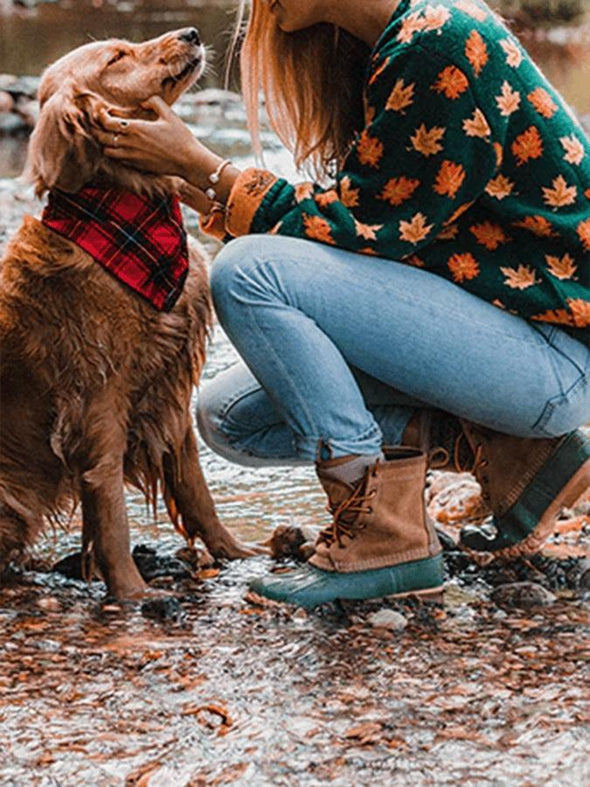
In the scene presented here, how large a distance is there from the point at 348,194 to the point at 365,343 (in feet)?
1.13

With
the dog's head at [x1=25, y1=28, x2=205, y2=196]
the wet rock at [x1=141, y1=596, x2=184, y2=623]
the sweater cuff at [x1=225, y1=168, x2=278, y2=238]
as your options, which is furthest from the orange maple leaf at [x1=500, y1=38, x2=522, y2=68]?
the wet rock at [x1=141, y1=596, x2=184, y2=623]

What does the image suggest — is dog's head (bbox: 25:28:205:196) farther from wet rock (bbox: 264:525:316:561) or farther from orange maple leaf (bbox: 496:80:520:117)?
wet rock (bbox: 264:525:316:561)

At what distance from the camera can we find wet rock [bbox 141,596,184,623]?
10.0 ft

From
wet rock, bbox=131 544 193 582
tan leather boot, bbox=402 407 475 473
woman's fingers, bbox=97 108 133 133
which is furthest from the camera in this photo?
wet rock, bbox=131 544 193 582

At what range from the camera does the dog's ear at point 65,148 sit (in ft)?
10.3

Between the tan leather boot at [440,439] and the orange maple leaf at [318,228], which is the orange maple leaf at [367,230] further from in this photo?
the tan leather boot at [440,439]

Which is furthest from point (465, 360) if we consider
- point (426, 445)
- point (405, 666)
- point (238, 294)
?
point (405, 666)

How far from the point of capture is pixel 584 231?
2936mm

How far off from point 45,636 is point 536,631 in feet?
3.56

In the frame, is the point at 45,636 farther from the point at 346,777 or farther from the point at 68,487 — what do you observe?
the point at 346,777

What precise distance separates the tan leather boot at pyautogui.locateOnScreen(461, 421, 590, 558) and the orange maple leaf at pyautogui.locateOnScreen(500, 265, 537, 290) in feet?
1.34

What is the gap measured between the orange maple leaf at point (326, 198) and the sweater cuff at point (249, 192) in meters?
0.13

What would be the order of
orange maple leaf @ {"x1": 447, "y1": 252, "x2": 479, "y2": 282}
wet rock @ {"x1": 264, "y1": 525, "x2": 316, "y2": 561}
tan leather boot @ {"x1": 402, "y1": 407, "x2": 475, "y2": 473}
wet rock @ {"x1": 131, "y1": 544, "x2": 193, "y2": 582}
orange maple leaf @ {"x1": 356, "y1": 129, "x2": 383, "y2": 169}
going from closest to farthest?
orange maple leaf @ {"x1": 356, "y1": 129, "x2": 383, "y2": 169} → orange maple leaf @ {"x1": 447, "y1": 252, "x2": 479, "y2": 282} → tan leather boot @ {"x1": 402, "y1": 407, "x2": 475, "y2": 473} → wet rock @ {"x1": 131, "y1": 544, "x2": 193, "y2": 582} → wet rock @ {"x1": 264, "y1": 525, "x2": 316, "y2": 561}

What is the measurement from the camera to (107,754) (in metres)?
2.25
